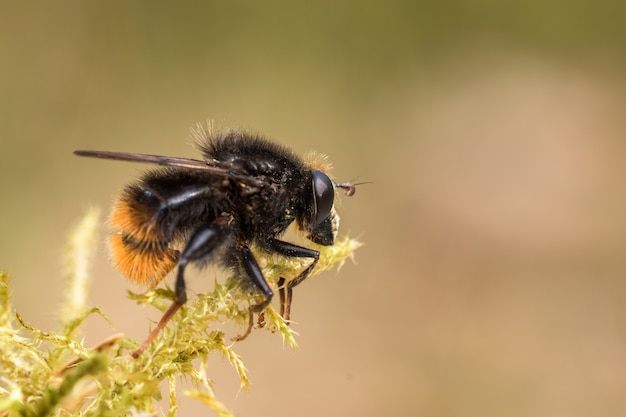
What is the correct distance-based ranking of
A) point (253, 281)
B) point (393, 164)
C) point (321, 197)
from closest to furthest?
point (253, 281) → point (321, 197) → point (393, 164)

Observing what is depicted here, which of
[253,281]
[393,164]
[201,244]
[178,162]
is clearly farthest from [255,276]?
[393,164]

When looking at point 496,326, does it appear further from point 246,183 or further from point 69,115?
point 69,115

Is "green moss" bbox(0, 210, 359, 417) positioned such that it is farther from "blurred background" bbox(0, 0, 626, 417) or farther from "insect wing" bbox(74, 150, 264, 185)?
"blurred background" bbox(0, 0, 626, 417)

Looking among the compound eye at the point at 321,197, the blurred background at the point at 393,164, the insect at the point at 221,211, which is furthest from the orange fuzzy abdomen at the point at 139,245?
the blurred background at the point at 393,164

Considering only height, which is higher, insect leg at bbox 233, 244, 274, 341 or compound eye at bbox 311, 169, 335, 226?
compound eye at bbox 311, 169, 335, 226

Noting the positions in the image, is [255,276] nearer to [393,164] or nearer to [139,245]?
[139,245]

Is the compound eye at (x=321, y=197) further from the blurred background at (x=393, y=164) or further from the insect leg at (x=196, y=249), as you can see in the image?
the blurred background at (x=393, y=164)

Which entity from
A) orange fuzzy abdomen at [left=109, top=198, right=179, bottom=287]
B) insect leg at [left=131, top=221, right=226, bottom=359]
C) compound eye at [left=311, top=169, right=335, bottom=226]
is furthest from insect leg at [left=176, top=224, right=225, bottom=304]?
compound eye at [left=311, top=169, right=335, bottom=226]
